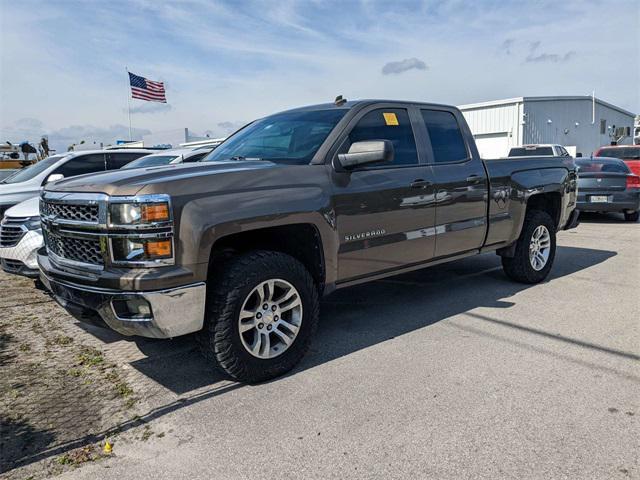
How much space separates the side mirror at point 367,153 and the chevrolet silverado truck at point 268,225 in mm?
11

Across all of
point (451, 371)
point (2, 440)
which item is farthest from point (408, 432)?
point (2, 440)

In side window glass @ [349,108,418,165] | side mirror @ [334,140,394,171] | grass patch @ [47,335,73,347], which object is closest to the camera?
side mirror @ [334,140,394,171]

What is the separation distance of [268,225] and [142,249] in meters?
0.85

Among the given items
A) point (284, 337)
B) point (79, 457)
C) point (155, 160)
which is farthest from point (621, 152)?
point (79, 457)

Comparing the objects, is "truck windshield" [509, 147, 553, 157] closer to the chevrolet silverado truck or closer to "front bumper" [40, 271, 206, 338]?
the chevrolet silverado truck

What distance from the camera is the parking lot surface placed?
2.68 meters

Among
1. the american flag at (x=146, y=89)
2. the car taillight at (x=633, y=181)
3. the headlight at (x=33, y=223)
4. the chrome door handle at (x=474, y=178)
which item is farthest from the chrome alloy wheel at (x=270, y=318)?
the american flag at (x=146, y=89)

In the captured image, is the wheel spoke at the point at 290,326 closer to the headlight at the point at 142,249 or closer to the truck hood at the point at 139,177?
the headlight at the point at 142,249

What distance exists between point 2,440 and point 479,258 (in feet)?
21.7

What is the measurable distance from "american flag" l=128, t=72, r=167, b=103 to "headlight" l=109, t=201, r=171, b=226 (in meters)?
22.7

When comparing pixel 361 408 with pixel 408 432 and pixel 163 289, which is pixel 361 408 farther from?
pixel 163 289

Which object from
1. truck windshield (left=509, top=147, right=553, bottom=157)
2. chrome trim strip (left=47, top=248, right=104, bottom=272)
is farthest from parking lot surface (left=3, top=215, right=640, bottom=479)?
truck windshield (left=509, top=147, right=553, bottom=157)

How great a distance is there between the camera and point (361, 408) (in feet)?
10.7

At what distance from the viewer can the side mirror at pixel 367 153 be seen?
3.82 metres
